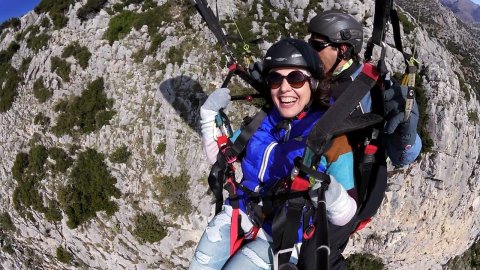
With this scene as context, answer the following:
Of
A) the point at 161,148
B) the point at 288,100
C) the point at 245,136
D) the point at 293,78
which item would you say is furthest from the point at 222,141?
the point at 161,148

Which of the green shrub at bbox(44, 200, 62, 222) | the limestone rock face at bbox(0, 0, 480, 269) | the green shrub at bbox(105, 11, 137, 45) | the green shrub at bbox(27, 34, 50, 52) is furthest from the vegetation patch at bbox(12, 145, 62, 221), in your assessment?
the green shrub at bbox(105, 11, 137, 45)

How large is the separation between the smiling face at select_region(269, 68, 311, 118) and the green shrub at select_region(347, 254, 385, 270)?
53.5 feet

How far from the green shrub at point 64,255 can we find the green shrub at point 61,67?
953 centimetres

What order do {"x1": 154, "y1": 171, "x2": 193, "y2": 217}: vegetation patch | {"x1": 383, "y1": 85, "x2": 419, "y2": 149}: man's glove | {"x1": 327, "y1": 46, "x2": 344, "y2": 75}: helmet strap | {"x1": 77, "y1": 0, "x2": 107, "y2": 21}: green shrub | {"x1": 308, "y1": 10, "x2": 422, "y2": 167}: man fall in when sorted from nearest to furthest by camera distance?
{"x1": 383, "y1": 85, "x2": 419, "y2": 149}: man's glove, {"x1": 308, "y1": 10, "x2": 422, "y2": 167}: man, {"x1": 327, "y1": 46, "x2": 344, "y2": 75}: helmet strap, {"x1": 154, "y1": 171, "x2": 193, "y2": 217}: vegetation patch, {"x1": 77, "y1": 0, "x2": 107, "y2": 21}: green shrub

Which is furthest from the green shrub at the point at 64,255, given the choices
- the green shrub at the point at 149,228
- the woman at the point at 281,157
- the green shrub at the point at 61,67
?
the woman at the point at 281,157

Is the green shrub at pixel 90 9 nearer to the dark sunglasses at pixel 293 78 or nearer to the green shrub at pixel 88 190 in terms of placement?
the green shrub at pixel 88 190

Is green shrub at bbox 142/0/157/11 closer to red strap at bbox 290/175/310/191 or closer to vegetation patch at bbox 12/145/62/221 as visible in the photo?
vegetation patch at bbox 12/145/62/221

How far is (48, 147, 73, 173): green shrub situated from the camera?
19.0 m

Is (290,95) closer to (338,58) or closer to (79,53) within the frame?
(338,58)

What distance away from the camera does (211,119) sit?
567cm

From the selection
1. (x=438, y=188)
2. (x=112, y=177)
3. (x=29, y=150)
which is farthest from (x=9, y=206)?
(x=438, y=188)

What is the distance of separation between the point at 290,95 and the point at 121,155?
573 inches

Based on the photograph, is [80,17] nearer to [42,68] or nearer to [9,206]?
[42,68]

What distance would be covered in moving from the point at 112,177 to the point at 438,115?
16.1 meters
